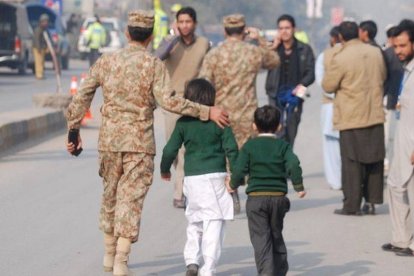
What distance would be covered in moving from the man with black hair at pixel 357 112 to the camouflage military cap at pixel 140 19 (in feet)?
12.3

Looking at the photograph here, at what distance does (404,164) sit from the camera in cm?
957

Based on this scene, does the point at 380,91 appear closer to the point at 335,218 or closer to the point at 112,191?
the point at 335,218

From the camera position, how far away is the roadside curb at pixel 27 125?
16572 mm

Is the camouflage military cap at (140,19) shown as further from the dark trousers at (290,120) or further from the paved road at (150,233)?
the dark trousers at (290,120)

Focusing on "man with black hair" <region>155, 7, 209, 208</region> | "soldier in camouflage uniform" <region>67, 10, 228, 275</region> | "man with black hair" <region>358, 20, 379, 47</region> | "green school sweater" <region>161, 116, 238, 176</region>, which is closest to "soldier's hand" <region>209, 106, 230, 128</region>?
"soldier in camouflage uniform" <region>67, 10, 228, 275</region>

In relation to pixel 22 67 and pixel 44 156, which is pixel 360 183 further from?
pixel 22 67

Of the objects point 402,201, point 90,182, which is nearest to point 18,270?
point 402,201

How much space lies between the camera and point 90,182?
14.0 meters

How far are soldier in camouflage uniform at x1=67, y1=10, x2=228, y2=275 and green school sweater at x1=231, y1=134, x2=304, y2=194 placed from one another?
0.30 meters

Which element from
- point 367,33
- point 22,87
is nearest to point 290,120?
point 367,33

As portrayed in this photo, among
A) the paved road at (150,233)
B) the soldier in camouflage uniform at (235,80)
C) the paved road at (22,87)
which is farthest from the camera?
the paved road at (22,87)

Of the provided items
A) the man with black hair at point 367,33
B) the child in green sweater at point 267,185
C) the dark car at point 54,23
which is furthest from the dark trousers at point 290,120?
the dark car at point 54,23

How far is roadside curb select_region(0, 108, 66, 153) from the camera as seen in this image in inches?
652

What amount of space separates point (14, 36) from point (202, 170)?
94.2 feet
